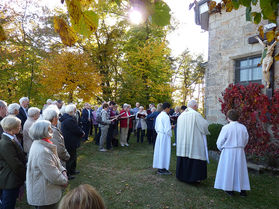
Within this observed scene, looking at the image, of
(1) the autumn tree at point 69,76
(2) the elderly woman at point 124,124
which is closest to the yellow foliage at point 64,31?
(2) the elderly woman at point 124,124

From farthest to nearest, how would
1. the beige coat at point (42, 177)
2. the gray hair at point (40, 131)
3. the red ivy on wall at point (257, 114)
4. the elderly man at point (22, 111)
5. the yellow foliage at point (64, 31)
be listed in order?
1. the red ivy on wall at point (257, 114)
2. the elderly man at point (22, 111)
3. the gray hair at point (40, 131)
4. the beige coat at point (42, 177)
5. the yellow foliage at point (64, 31)

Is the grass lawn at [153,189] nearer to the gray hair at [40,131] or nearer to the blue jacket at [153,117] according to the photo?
the gray hair at [40,131]

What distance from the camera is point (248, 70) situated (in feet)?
27.3

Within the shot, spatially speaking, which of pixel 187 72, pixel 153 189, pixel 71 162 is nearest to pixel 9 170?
pixel 71 162

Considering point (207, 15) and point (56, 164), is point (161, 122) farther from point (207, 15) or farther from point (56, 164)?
point (207, 15)

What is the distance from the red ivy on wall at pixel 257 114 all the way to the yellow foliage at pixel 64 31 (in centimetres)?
697

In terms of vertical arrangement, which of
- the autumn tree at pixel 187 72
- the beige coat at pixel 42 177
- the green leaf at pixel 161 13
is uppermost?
the autumn tree at pixel 187 72

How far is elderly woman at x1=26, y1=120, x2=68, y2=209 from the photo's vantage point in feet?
9.11

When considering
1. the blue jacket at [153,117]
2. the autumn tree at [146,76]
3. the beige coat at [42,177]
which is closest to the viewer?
the beige coat at [42,177]

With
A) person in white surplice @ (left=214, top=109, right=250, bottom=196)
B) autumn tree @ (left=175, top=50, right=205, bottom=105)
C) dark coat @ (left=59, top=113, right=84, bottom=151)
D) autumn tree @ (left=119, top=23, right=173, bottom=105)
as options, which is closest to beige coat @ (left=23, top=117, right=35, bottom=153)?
dark coat @ (left=59, top=113, right=84, bottom=151)

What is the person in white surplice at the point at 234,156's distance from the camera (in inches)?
187

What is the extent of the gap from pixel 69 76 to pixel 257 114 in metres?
10.9

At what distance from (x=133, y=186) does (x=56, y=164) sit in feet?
9.26

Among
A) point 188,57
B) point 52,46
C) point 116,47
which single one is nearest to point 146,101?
point 116,47
